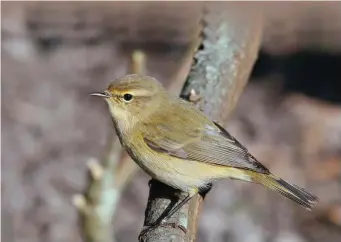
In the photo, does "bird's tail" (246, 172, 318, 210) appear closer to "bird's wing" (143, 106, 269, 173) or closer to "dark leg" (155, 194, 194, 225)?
"bird's wing" (143, 106, 269, 173)

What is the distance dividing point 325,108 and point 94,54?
7.71 feet

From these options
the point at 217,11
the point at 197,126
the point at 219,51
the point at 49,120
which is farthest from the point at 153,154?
the point at 49,120

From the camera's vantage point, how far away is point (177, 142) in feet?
12.6

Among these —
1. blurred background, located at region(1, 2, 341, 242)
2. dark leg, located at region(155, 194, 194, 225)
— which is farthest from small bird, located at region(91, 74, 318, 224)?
blurred background, located at region(1, 2, 341, 242)

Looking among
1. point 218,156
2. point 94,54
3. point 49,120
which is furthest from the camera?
point 94,54

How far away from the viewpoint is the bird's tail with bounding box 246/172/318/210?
3.64 meters

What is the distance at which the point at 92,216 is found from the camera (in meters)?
4.50

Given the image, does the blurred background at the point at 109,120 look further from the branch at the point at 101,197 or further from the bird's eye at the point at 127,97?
the bird's eye at the point at 127,97

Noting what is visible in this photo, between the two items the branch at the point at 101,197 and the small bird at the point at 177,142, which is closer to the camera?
the small bird at the point at 177,142

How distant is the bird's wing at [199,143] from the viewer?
3734mm

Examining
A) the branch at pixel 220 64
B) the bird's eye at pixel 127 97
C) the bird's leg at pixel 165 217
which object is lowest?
the bird's leg at pixel 165 217

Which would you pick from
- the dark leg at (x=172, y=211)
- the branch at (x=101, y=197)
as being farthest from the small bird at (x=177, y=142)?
the branch at (x=101, y=197)

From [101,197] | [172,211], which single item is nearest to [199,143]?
[172,211]

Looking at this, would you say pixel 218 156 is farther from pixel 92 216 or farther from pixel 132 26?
pixel 132 26
